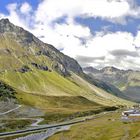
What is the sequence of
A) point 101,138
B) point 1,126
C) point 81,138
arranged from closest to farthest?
point 101,138 → point 81,138 → point 1,126

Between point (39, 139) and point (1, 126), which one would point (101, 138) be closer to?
point (39, 139)

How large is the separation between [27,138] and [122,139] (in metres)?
48.9

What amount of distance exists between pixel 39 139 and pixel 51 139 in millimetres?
6885

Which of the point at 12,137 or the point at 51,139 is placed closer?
the point at 51,139

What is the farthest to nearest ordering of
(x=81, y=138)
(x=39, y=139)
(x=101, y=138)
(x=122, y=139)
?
(x=39, y=139)
(x=81, y=138)
(x=101, y=138)
(x=122, y=139)

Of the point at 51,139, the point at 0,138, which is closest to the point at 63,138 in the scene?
the point at 51,139

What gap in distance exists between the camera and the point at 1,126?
197 meters

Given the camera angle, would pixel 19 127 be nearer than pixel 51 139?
No

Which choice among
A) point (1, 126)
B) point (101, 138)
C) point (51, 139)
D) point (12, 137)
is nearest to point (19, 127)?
point (1, 126)

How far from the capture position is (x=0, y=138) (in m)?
144

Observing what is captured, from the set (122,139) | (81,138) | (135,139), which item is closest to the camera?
(135,139)

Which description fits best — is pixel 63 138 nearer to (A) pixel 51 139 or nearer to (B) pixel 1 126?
(A) pixel 51 139

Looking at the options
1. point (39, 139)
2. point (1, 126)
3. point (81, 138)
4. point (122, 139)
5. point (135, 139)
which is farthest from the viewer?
point (1, 126)

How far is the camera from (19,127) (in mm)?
199875
